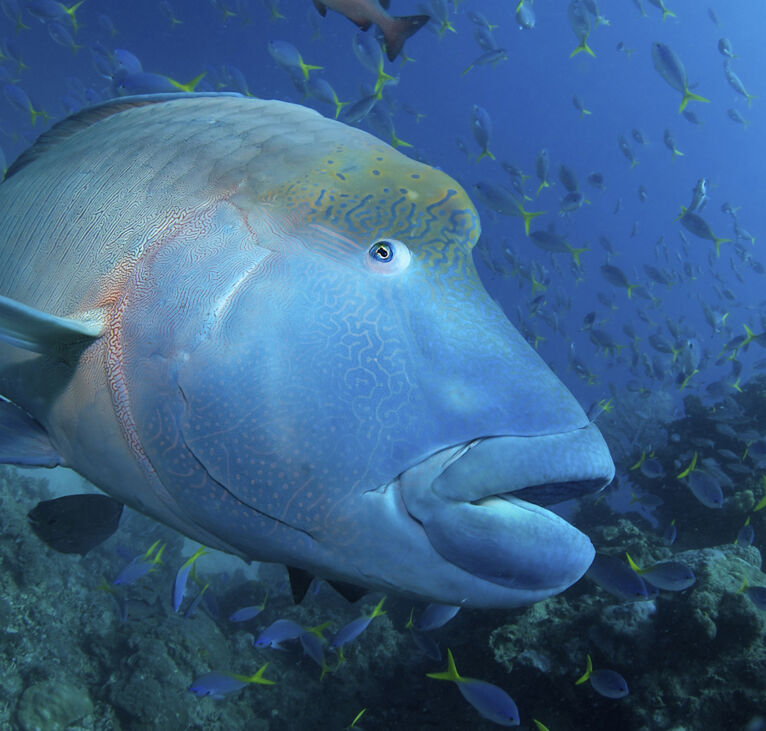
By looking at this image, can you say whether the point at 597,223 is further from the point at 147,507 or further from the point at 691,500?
the point at 147,507

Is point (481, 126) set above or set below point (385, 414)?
below

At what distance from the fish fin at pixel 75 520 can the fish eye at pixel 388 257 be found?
2.46 meters

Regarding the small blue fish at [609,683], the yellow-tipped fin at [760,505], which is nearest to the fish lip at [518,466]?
the small blue fish at [609,683]

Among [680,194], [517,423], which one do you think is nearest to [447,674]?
[517,423]

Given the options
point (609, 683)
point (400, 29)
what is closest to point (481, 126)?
point (400, 29)

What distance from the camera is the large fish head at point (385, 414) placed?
91cm

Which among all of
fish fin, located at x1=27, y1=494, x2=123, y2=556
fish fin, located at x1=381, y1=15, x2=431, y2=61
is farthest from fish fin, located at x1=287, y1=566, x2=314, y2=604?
fish fin, located at x1=381, y1=15, x2=431, y2=61

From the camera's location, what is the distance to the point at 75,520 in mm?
2891

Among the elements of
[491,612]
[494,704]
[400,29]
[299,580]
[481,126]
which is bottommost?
[491,612]

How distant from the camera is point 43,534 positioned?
3.00 metres

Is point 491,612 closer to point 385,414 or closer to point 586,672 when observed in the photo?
point 586,672

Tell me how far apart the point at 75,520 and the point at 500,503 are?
115 inches

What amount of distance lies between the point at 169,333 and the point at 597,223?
8238cm

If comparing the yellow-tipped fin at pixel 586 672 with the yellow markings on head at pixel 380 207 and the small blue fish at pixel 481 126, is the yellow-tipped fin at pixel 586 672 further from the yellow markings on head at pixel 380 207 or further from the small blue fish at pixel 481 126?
the small blue fish at pixel 481 126
